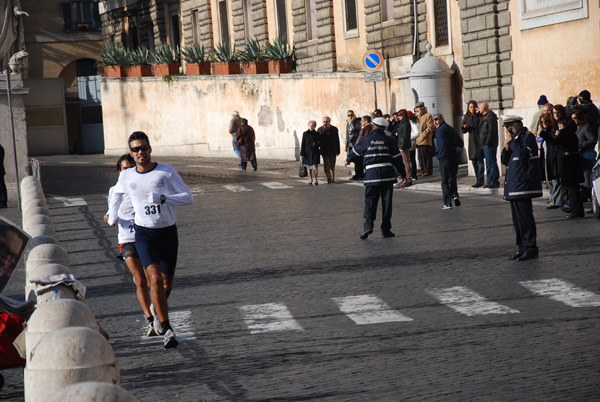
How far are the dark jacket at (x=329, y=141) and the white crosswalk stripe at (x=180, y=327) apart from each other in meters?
15.5

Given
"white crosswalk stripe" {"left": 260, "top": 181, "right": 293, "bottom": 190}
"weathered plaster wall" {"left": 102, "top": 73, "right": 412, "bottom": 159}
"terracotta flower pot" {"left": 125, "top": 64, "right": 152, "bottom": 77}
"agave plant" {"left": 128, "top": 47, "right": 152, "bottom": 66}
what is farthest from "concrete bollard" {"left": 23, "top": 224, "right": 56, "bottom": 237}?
"agave plant" {"left": 128, "top": 47, "right": 152, "bottom": 66}

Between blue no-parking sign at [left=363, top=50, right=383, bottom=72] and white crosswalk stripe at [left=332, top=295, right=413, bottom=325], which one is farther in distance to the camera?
blue no-parking sign at [left=363, top=50, right=383, bottom=72]

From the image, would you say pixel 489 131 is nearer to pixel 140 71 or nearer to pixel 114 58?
pixel 140 71

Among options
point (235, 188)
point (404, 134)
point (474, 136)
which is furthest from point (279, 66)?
point (474, 136)

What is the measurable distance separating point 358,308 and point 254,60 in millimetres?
27127

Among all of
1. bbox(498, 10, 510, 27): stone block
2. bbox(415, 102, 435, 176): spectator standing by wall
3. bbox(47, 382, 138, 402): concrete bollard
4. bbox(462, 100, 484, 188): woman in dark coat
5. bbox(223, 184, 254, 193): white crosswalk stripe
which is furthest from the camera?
bbox(415, 102, 435, 176): spectator standing by wall

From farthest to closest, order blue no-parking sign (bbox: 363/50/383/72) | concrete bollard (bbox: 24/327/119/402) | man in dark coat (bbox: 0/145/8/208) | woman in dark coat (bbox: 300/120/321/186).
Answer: blue no-parking sign (bbox: 363/50/383/72)
woman in dark coat (bbox: 300/120/321/186)
man in dark coat (bbox: 0/145/8/208)
concrete bollard (bbox: 24/327/119/402)

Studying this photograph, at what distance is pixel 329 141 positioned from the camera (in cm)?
2494

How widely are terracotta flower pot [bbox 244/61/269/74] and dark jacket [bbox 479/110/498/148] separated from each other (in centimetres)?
1563

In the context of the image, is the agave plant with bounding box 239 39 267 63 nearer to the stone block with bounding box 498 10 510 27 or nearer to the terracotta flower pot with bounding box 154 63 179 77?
the terracotta flower pot with bounding box 154 63 179 77

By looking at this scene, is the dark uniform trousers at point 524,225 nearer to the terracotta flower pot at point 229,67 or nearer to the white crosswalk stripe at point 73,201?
the white crosswalk stripe at point 73,201

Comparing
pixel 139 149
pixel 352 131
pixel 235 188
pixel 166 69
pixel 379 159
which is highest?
pixel 166 69

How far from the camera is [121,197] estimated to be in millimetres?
8781

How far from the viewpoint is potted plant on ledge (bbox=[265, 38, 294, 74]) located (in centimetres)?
3516
